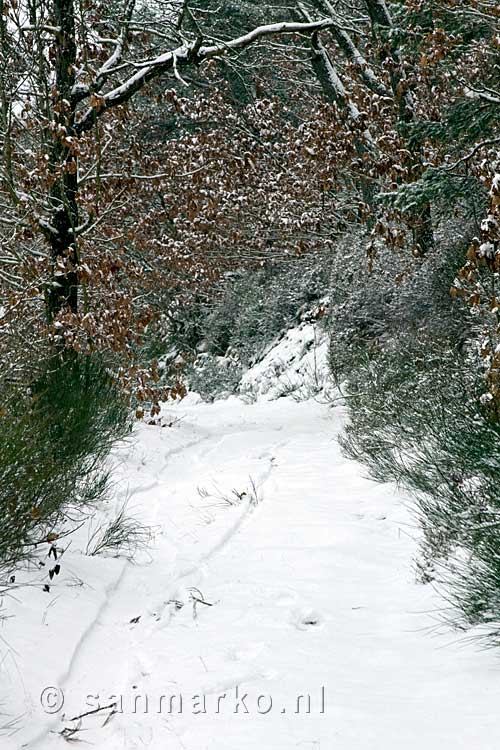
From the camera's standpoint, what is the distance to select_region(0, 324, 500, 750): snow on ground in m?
2.65

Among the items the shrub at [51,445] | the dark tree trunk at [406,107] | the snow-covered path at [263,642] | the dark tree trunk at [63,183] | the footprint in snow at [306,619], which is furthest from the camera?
the dark tree trunk at [406,107]

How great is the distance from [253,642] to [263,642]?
0.17ft

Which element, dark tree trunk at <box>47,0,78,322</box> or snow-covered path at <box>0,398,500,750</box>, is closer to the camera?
snow-covered path at <box>0,398,500,750</box>

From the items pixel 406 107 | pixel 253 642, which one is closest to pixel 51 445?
pixel 253 642

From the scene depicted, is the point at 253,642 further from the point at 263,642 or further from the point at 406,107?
the point at 406,107

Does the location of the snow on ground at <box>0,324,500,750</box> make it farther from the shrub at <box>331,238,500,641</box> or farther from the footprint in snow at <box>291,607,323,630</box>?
the shrub at <box>331,238,500,641</box>

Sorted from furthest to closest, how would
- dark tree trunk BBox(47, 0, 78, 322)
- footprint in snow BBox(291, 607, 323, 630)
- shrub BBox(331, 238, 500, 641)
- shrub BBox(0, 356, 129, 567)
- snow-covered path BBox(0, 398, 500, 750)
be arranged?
1. dark tree trunk BBox(47, 0, 78, 322)
2. shrub BBox(0, 356, 129, 567)
3. footprint in snow BBox(291, 607, 323, 630)
4. shrub BBox(331, 238, 500, 641)
5. snow-covered path BBox(0, 398, 500, 750)

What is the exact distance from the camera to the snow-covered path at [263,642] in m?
2.64

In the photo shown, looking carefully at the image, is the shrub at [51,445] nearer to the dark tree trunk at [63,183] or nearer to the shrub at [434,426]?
the dark tree trunk at [63,183]

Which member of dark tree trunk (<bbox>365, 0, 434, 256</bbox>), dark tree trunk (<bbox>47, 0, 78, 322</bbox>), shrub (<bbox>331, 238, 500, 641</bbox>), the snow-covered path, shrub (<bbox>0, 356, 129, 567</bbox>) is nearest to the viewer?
the snow-covered path

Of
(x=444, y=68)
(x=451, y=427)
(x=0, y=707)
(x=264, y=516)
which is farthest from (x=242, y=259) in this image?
(x=0, y=707)

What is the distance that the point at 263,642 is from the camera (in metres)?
3.42

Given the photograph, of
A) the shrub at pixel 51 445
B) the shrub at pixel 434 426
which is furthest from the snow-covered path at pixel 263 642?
the shrub at pixel 51 445

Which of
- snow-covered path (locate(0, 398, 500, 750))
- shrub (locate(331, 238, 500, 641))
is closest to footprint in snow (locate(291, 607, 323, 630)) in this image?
snow-covered path (locate(0, 398, 500, 750))
